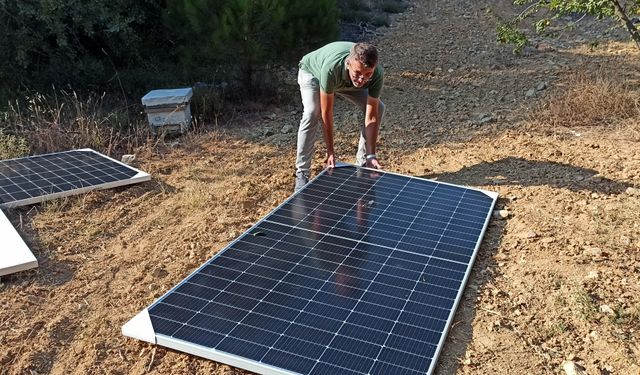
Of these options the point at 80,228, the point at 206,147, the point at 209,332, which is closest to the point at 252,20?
the point at 206,147

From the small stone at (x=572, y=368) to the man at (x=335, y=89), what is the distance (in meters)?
2.44

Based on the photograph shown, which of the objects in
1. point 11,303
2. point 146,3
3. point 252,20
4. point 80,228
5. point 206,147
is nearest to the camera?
point 11,303

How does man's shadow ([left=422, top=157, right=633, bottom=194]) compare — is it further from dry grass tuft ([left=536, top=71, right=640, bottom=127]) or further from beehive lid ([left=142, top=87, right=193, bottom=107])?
beehive lid ([left=142, top=87, right=193, bottom=107])

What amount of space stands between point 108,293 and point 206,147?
2930 millimetres

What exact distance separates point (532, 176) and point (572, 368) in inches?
106

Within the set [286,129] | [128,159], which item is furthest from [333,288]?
[286,129]

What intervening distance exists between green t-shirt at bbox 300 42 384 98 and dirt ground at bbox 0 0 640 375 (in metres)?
1.10

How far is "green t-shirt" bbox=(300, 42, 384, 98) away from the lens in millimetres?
4785

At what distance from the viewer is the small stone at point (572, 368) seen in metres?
3.13

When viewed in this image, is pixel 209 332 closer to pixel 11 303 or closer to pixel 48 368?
pixel 48 368

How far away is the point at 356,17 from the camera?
13.0 m

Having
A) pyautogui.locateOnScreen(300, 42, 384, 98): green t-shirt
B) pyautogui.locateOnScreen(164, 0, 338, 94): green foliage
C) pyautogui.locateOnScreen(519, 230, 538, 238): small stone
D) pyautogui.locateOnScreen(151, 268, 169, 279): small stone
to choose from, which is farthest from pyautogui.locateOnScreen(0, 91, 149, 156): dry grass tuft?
pyautogui.locateOnScreen(519, 230, 538, 238): small stone

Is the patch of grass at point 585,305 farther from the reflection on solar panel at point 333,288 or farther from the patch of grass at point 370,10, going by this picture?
the patch of grass at point 370,10

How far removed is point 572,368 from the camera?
3152 mm
